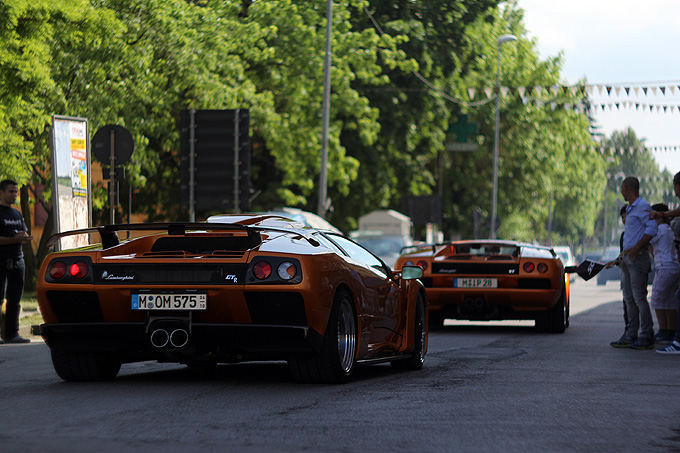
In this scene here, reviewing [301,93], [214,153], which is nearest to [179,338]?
[214,153]

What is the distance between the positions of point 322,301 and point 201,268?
2.63ft

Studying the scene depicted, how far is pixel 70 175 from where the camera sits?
18.0 metres

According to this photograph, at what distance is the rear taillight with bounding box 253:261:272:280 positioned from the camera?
8492 millimetres

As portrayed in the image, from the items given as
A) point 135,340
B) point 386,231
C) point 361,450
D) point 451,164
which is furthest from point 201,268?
point 451,164

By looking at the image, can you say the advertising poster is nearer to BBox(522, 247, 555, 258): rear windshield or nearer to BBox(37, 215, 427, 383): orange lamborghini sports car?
BBox(522, 247, 555, 258): rear windshield

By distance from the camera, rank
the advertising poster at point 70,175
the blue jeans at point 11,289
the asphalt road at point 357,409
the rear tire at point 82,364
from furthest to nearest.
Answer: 1. the advertising poster at point 70,175
2. the blue jeans at point 11,289
3. the rear tire at point 82,364
4. the asphalt road at point 357,409

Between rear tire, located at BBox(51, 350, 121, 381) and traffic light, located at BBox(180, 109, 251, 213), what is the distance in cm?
1314

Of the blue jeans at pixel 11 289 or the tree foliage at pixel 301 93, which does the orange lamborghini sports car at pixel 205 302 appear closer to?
the blue jeans at pixel 11 289

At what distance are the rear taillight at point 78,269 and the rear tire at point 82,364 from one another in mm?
602

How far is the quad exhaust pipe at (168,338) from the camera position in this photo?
8.55 m

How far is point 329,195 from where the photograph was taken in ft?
141

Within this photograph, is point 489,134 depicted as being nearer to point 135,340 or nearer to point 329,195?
point 329,195

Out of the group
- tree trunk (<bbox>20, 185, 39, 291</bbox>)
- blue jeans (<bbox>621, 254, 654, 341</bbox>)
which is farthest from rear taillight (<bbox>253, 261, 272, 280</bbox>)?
tree trunk (<bbox>20, 185, 39, 291</bbox>)

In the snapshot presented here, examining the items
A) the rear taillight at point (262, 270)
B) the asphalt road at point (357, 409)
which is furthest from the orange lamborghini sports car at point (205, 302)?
the asphalt road at point (357, 409)
